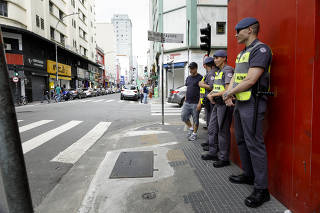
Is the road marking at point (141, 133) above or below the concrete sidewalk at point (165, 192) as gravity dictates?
above

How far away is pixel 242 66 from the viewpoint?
2645 mm

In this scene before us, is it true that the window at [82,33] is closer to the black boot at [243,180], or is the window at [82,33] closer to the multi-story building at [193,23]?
the multi-story building at [193,23]

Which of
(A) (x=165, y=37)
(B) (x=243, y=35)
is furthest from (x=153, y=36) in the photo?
(B) (x=243, y=35)

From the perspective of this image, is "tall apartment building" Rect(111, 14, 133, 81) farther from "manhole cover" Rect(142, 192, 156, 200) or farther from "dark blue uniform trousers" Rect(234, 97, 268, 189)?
"dark blue uniform trousers" Rect(234, 97, 268, 189)

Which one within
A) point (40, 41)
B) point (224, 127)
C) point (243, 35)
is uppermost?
point (40, 41)

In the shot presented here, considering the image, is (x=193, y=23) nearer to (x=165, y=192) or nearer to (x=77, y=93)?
(x=77, y=93)

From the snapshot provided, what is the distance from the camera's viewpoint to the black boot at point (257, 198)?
2426mm

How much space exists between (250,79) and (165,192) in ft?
A: 5.80

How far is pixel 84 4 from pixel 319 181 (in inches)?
2168

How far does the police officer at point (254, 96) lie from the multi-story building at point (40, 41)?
72.7ft

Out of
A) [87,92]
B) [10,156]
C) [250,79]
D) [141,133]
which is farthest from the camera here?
[87,92]

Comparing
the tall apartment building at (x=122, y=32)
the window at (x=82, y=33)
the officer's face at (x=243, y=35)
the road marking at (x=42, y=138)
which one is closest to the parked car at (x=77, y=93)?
the road marking at (x=42, y=138)

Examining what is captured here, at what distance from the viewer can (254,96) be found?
2.53 meters

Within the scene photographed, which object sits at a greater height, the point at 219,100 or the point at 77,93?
the point at 77,93
